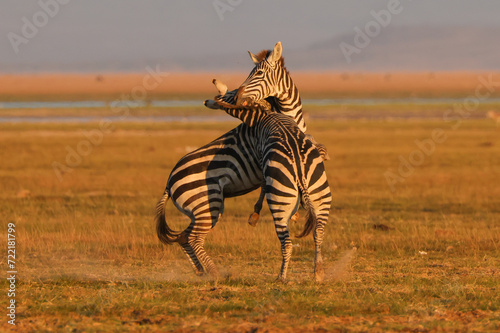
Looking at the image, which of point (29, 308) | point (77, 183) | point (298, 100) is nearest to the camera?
point (29, 308)

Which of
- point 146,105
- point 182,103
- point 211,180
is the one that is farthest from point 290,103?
point 182,103

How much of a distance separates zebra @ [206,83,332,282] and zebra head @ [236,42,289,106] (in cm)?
83

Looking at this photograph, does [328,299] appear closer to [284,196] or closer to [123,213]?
[284,196]

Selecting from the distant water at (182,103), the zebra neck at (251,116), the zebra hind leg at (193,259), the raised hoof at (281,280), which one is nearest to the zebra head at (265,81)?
the zebra neck at (251,116)

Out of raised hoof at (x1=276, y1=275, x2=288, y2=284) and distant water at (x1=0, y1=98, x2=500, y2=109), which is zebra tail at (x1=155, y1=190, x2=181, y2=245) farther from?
distant water at (x1=0, y1=98, x2=500, y2=109)

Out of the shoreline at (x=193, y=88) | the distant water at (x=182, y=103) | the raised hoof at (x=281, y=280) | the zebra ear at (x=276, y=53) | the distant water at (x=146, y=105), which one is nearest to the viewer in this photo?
the raised hoof at (x=281, y=280)

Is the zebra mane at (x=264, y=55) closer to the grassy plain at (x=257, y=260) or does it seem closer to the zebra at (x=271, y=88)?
the zebra at (x=271, y=88)

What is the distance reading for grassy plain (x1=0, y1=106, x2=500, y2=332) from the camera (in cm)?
814

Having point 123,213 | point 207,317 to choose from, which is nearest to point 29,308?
point 207,317

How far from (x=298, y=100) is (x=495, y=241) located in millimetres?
4865

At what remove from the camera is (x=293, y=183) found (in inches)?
377

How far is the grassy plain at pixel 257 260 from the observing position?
8141mm

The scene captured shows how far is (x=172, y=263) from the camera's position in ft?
40.2

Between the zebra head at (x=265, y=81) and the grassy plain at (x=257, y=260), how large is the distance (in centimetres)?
246
